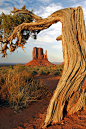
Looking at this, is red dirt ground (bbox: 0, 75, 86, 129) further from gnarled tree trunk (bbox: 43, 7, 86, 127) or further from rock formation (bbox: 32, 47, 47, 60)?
rock formation (bbox: 32, 47, 47, 60)

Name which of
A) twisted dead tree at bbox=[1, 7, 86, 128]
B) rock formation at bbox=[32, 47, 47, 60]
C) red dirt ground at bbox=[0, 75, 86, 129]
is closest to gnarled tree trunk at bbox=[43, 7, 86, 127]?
twisted dead tree at bbox=[1, 7, 86, 128]

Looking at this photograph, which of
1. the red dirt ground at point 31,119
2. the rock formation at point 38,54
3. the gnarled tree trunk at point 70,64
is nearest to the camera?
the red dirt ground at point 31,119

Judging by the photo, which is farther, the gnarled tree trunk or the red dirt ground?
the gnarled tree trunk

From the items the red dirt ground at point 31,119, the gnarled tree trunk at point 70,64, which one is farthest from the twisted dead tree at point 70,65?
the red dirt ground at point 31,119

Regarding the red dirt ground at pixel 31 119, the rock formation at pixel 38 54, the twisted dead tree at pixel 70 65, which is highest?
the rock formation at pixel 38 54

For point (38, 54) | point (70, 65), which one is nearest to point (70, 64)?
point (70, 65)

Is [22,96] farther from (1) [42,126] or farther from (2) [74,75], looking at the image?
(2) [74,75]

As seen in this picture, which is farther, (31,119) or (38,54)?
(38,54)

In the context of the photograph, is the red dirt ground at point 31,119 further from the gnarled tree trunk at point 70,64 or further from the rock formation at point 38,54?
the rock formation at point 38,54

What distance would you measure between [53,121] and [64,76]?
133cm

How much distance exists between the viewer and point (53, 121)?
114 inches

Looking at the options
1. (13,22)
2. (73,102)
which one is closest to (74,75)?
(73,102)

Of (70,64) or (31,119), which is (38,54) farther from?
(70,64)

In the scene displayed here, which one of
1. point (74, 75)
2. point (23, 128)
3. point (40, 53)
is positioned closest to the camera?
point (23, 128)
